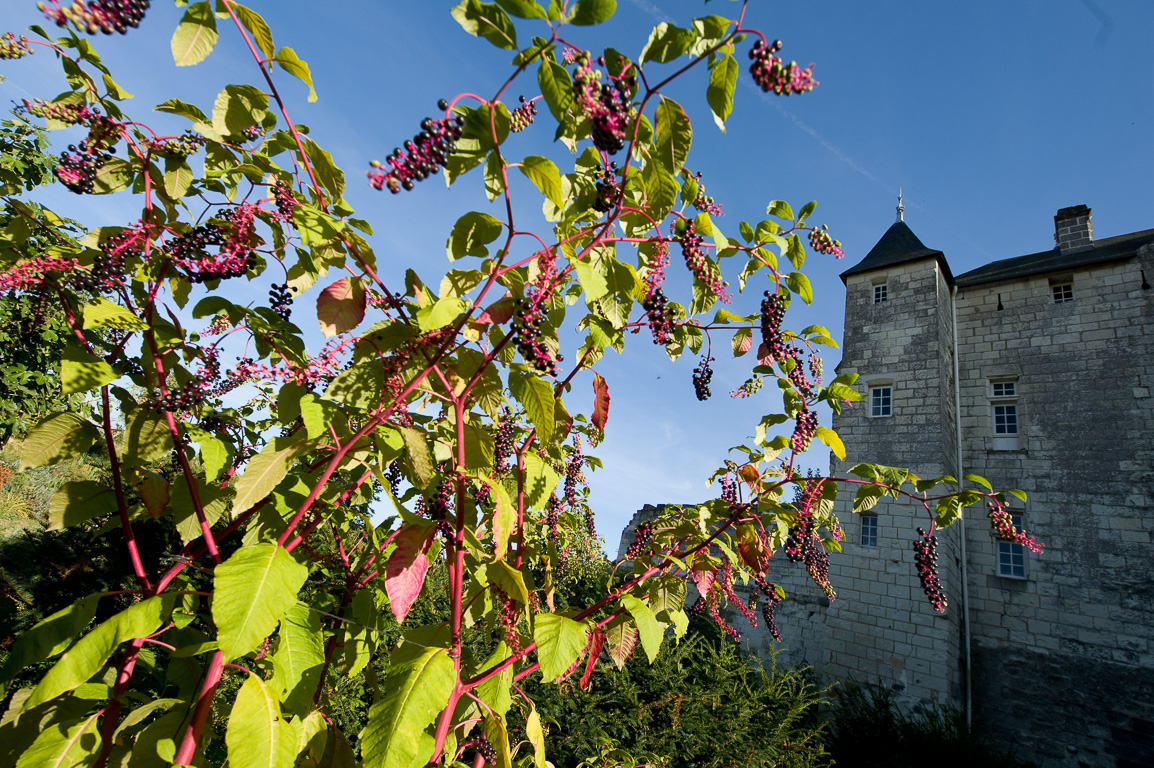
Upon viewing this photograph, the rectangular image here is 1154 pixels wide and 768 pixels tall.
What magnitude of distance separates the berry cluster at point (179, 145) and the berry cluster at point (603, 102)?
1020 mm

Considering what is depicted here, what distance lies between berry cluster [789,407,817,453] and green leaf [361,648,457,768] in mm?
1427

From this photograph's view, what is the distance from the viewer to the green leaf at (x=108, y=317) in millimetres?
1136

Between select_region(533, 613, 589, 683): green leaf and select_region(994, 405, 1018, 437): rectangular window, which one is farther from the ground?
select_region(994, 405, 1018, 437): rectangular window

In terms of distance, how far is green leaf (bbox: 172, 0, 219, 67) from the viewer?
3.59 ft

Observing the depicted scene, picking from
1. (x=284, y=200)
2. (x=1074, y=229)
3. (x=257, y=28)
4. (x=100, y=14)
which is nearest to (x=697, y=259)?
(x=284, y=200)

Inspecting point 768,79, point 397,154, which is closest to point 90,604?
point 397,154

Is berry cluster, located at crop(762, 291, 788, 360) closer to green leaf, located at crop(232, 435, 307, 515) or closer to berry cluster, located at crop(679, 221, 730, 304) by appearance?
berry cluster, located at crop(679, 221, 730, 304)

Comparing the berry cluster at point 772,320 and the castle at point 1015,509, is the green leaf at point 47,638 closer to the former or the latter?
the berry cluster at point 772,320

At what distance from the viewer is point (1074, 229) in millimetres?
13180

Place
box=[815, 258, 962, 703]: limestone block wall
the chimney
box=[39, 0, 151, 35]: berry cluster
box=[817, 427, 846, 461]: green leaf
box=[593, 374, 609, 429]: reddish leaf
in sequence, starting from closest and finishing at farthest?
box=[39, 0, 151, 35]: berry cluster < box=[593, 374, 609, 429]: reddish leaf < box=[817, 427, 846, 461]: green leaf < box=[815, 258, 962, 703]: limestone block wall < the chimney

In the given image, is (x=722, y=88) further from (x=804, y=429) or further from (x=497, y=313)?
(x=804, y=429)

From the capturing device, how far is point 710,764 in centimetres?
485

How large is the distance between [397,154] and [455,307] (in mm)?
Answer: 322

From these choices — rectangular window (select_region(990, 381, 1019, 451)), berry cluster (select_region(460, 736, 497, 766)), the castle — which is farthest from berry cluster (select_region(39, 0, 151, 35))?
rectangular window (select_region(990, 381, 1019, 451))
